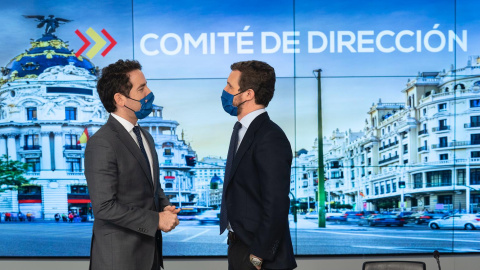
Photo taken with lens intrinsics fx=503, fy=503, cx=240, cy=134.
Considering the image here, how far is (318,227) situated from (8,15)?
3.99m

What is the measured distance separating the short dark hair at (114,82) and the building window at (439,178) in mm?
4060

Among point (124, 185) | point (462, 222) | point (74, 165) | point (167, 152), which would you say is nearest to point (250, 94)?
point (124, 185)

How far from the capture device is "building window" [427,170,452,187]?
17.7 feet

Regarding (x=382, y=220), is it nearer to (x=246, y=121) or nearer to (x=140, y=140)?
(x=246, y=121)

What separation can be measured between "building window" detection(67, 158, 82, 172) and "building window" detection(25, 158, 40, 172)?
0.33 metres

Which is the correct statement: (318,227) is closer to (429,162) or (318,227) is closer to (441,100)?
(429,162)

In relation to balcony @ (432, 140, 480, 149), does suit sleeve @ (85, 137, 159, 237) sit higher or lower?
lower

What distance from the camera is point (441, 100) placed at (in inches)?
213

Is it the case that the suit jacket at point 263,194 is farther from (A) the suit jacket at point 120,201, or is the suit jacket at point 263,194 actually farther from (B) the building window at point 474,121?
(B) the building window at point 474,121

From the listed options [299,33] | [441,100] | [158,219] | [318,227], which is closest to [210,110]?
[299,33]

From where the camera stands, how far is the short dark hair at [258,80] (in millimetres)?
2348

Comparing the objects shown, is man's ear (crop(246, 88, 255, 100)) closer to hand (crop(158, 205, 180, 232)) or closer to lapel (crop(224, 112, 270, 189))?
lapel (crop(224, 112, 270, 189))

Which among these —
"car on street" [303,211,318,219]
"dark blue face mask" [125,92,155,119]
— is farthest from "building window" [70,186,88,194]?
"dark blue face mask" [125,92,155,119]

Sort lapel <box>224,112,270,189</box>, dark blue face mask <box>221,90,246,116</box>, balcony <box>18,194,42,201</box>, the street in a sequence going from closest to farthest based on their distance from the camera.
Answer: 1. lapel <box>224,112,270,189</box>
2. dark blue face mask <box>221,90,246,116</box>
3. the street
4. balcony <box>18,194,42,201</box>
